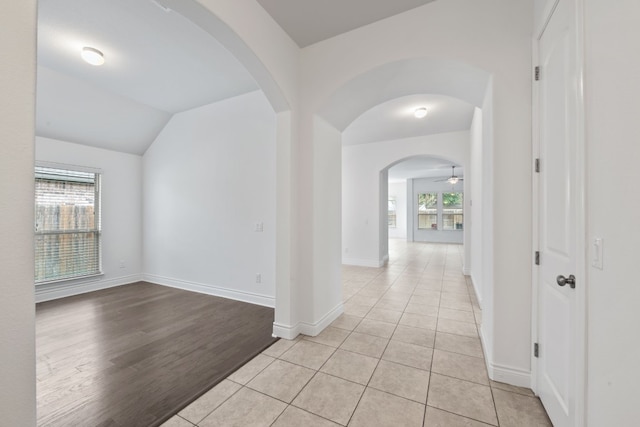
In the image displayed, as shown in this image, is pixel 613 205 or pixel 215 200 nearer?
pixel 613 205

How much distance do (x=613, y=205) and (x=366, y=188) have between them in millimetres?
5372

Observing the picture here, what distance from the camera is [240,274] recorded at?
382 centimetres

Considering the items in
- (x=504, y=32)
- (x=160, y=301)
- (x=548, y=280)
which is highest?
(x=504, y=32)

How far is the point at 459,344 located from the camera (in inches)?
97.1

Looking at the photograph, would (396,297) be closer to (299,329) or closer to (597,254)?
(299,329)

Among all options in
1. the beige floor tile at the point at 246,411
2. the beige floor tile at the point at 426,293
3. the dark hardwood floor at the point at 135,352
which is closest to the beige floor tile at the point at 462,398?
the beige floor tile at the point at 246,411

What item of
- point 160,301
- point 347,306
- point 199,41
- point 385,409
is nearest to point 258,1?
point 199,41

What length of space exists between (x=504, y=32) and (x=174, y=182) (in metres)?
4.88

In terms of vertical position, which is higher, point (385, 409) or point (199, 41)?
point (199, 41)

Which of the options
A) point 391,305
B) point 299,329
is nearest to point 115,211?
point 299,329

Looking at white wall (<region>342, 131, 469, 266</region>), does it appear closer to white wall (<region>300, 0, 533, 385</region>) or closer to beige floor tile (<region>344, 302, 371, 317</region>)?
Result: beige floor tile (<region>344, 302, 371, 317</region>)

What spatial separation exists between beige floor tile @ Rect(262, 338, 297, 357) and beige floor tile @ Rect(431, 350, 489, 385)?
132 centimetres

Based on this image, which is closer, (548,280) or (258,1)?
(548,280)

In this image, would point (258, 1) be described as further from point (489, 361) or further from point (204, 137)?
point (489, 361)
